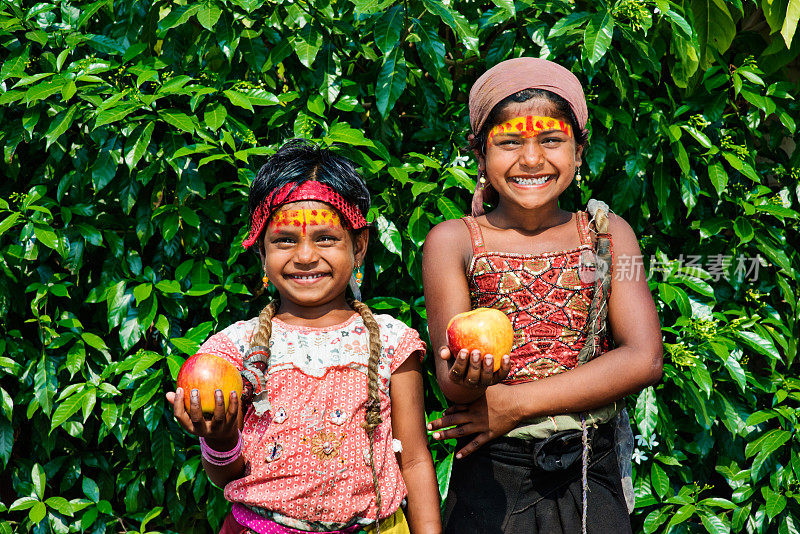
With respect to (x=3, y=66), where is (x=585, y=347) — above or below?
below

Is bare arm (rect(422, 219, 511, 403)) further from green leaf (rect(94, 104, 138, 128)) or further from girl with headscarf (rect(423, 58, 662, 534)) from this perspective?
green leaf (rect(94, 104, 138, 128))

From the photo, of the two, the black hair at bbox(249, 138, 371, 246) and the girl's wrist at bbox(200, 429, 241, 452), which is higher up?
the black hair at bbox(249, 138, 371, 246)

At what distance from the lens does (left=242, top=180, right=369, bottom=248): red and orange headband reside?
213 centimetres

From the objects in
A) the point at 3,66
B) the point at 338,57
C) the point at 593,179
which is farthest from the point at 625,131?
the point at 3,66

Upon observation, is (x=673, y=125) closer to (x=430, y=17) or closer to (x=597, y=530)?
(x=430, y=17)

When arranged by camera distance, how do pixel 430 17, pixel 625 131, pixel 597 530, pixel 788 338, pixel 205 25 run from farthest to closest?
1. pixel 788 338
2. pixel 625 131
3. pixel 430 17
4. pixel 205 25
5. pixel 597 530

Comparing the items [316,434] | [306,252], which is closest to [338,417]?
[316,434]

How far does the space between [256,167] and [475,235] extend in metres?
0.99

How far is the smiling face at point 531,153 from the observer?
208cm

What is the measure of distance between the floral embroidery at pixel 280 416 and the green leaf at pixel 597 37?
1.43 m

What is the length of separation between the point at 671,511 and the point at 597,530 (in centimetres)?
115

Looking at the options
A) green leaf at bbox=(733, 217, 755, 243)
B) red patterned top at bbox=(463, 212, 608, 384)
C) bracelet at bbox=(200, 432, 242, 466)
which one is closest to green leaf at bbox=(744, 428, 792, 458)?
green leaf at bbox=(733, 217, 755, 243)

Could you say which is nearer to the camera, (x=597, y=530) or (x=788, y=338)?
(x=597, y=530)

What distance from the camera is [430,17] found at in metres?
2.70
